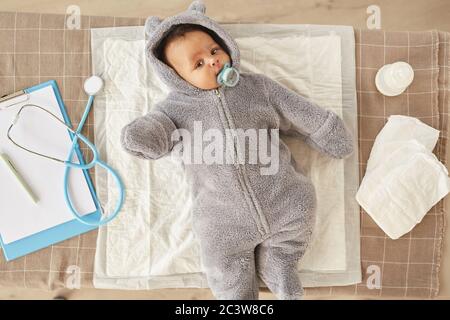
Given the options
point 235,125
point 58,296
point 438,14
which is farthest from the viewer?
point 438,14

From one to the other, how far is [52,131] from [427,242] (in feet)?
3.74

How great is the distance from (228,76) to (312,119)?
0.25 metres

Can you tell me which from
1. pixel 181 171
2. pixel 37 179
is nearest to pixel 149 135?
pixel 181 171

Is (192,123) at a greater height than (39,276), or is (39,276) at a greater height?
(192,123)

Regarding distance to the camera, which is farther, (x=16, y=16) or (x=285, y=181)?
(x=16, y=16)

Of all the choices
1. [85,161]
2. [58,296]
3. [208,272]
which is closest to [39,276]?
[58,296]

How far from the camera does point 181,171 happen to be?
1.09 meters

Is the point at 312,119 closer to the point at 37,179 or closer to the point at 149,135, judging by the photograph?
the point at 149,135

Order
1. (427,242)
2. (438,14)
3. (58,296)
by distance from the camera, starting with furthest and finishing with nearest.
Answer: (438,14) < (58,296) < (427,242)

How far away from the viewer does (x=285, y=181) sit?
95 cm

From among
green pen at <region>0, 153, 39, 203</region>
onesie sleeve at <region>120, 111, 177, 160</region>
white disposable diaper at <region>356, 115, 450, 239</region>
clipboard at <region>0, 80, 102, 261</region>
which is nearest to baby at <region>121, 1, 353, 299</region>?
onesie sleeve at <region>120, 111, 177, 160</region>

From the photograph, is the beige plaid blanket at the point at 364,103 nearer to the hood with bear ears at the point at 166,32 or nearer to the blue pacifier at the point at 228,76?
the hood with bear ears at the point at 166,32

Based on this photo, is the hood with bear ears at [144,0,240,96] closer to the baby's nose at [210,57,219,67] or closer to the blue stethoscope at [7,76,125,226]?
the baby's nose at [210,57,219,67]
